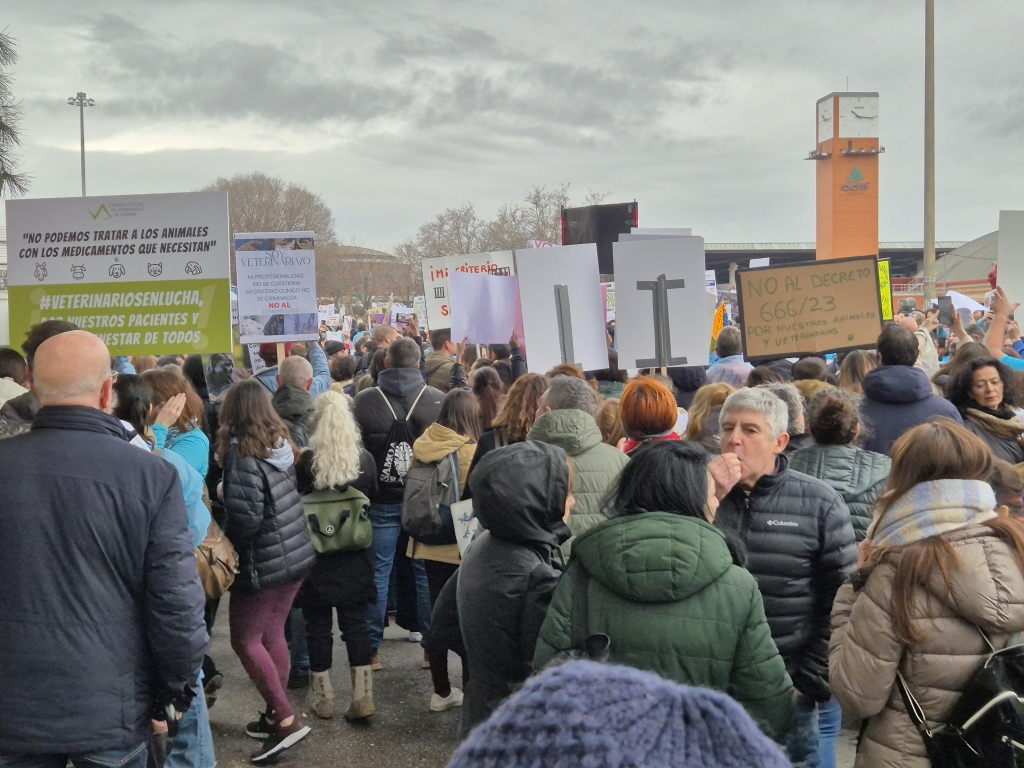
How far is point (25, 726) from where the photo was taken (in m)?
2.78

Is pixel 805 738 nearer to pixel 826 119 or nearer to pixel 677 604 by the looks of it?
pixel 677 604

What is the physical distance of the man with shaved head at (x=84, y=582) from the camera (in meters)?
2.80

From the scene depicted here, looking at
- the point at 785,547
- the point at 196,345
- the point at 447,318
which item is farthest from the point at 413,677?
the point at 447,318

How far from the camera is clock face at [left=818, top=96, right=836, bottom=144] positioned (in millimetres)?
74688

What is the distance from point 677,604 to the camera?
251 centimetres

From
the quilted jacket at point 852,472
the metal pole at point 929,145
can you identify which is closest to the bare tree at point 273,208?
the metal pole at point 929,145

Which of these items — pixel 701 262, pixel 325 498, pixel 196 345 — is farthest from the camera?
pixel 701 262

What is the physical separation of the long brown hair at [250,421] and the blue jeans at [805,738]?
8.74 ft

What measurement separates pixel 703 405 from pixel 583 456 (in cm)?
108

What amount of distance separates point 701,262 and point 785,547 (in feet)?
12.5

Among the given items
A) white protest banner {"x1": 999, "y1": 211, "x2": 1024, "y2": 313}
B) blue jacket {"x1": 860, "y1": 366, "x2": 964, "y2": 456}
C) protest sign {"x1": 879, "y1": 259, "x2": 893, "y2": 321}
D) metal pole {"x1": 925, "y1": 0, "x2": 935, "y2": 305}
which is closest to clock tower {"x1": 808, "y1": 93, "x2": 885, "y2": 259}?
metal pole {"x1": 925, "y1": 0, "x2": 935, "y2": 305}

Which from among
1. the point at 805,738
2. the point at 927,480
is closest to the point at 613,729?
the point at 927,480

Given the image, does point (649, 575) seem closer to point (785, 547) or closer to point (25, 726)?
point (785, 547)

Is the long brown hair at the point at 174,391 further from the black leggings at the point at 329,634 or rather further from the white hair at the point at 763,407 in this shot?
the white hair at the point at 763,407
